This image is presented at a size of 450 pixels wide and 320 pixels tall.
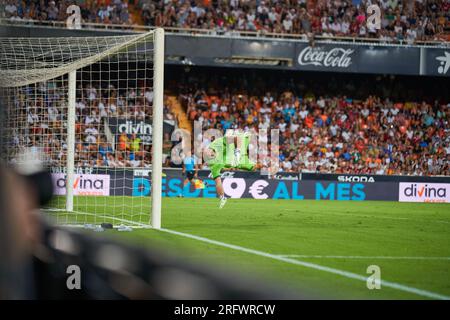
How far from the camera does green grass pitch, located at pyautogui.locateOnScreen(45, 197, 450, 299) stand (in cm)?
714

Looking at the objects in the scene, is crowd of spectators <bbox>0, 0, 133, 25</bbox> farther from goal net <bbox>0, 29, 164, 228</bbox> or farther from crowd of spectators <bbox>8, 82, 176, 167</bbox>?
crowd of spectators <bbox>8, 82, 176, 167</bbox>

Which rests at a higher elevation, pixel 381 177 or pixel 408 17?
pixel 408 17

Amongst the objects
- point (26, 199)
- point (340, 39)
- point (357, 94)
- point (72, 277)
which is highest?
point (340, 39)

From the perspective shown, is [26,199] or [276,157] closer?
[26,199]

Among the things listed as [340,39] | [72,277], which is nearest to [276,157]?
[340,39]

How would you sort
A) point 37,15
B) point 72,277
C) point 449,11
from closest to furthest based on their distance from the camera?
point 72,277, point 37,15, point 449,11

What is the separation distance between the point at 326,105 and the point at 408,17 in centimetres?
561

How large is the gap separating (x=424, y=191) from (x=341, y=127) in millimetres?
5269

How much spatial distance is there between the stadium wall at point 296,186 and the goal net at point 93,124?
0.10 meters

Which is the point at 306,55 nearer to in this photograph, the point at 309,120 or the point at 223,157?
the point at 309,120

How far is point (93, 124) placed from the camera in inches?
1215

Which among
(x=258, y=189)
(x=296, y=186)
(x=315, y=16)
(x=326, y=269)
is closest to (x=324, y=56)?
(x=315, y=16)

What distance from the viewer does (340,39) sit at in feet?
113

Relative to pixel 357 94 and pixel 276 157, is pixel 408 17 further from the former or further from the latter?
pixel 276 157
